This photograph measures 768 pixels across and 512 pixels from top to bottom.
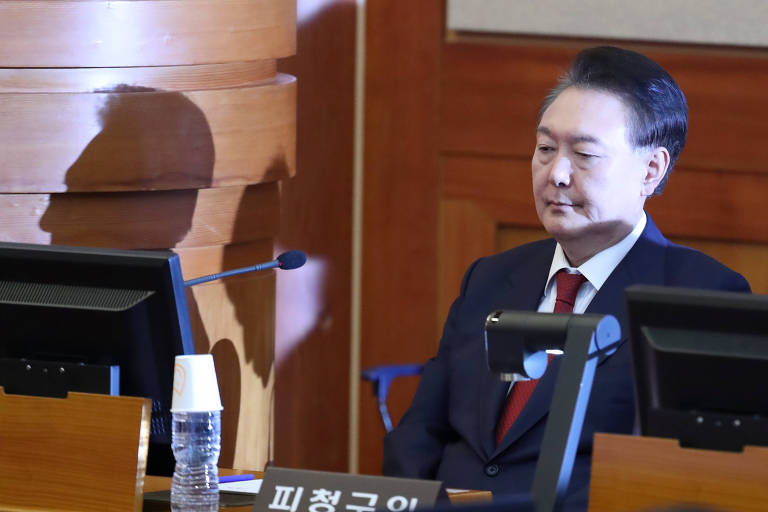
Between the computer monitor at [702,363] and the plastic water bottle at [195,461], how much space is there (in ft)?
2.05

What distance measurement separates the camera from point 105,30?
8.68ft

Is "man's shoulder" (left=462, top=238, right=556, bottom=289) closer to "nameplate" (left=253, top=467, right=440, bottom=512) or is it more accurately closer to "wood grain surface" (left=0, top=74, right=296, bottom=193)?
"wood grain surface" (left=0, top=74, right=296, bottom=193)

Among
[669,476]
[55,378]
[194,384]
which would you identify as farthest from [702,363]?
[55,378]

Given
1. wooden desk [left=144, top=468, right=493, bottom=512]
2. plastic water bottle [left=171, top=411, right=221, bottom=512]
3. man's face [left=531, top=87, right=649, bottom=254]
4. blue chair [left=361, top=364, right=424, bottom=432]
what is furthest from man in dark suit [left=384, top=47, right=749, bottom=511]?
blue chair [left=361, top=364, right=424, bottom=432]

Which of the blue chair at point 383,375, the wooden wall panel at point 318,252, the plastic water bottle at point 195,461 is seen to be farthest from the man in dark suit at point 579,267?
the wooden wall panel at point 318,252

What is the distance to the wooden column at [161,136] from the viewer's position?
2.62 metres

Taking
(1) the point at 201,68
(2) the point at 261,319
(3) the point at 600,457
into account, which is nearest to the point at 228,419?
(2) the point at 261,319

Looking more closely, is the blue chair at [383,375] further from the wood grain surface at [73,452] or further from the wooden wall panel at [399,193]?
the wood grain surface at [73,452]

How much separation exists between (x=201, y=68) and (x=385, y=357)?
1426 mm

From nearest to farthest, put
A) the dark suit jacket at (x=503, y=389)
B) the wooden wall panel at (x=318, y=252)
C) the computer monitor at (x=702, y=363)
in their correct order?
the computer monitor at (x=702, y=363) → the dark suit jacket at (x=503, y=389) → the wooden wall panel at (x=318, y=252)

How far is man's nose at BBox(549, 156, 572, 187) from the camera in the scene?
7.42ft

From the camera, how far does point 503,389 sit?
224cm

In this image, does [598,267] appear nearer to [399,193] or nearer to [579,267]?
[579,267]

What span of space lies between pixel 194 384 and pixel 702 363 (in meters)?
0.67
